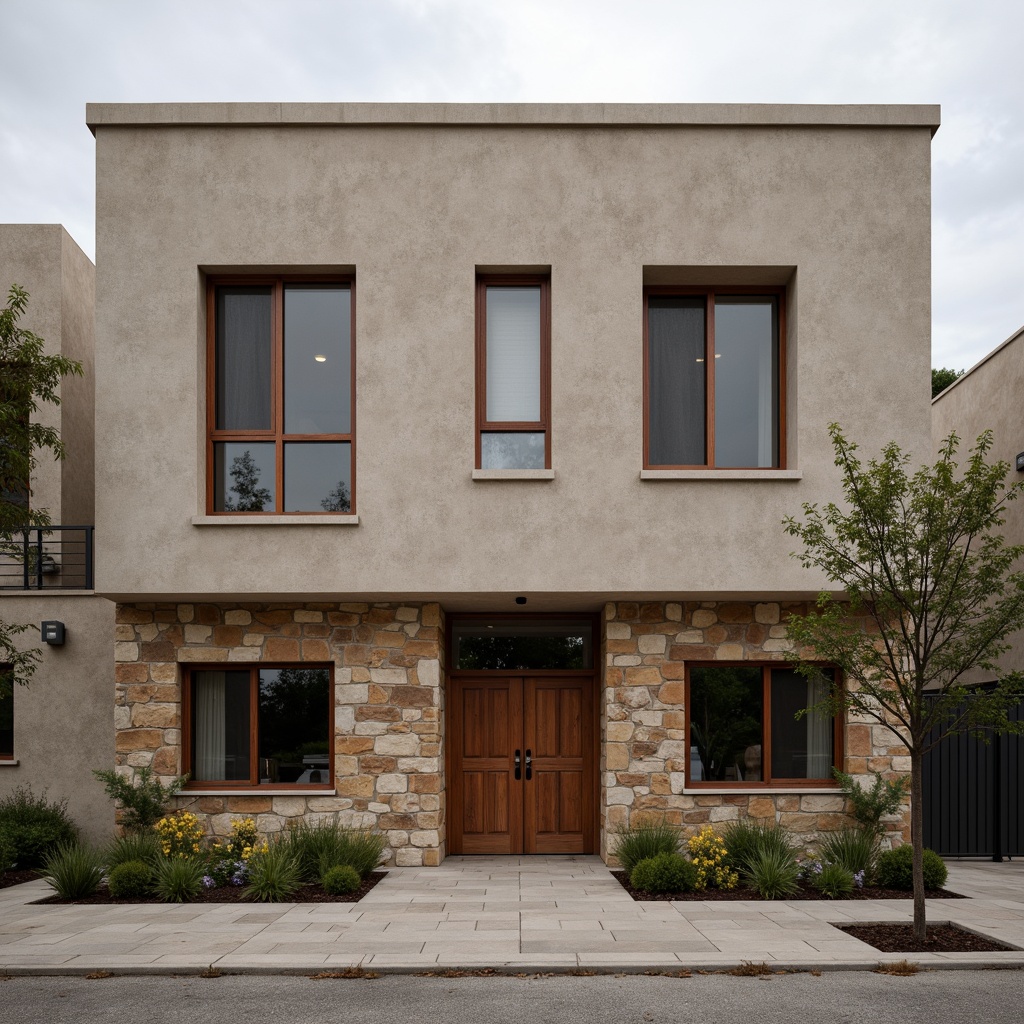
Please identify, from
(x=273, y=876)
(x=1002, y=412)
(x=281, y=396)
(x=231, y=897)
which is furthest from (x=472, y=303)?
(x=1002, y=412)

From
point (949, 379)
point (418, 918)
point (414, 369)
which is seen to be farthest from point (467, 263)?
point (949, 379)

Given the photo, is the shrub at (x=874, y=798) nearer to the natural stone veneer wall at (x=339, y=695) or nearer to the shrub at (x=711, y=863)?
the shrub at (x=711, y=863)

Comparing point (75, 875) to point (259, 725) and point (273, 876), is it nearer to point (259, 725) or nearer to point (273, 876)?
point (273, 876)

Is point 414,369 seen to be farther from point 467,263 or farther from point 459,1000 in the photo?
point 459,1000

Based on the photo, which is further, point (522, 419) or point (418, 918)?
point (522, 419)

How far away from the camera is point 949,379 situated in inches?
1251

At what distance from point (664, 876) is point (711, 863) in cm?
56

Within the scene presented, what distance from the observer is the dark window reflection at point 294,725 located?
419 inches

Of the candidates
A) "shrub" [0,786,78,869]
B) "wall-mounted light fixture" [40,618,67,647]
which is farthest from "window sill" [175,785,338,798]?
"wall-mounted light fixture" [40,618,67,647]

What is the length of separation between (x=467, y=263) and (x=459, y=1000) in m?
7.35

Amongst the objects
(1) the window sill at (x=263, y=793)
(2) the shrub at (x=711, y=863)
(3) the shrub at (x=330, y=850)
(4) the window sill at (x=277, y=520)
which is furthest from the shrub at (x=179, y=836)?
(2) the shrub at (x=711, y=863)

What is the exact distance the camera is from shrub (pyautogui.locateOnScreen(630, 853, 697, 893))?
29.7 ft

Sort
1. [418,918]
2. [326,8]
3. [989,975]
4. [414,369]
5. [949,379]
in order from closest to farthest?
[989,975] → [418,918] → [414,369] → [326,8] → [949,379]

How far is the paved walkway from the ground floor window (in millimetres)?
1927
